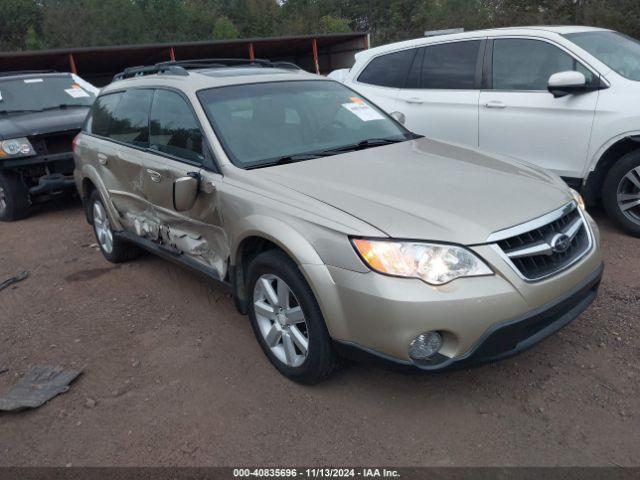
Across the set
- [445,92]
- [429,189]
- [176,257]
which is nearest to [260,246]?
[429,189]

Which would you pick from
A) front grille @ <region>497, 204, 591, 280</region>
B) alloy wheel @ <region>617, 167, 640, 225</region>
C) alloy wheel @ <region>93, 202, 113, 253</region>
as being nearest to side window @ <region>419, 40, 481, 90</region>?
alloy wheel @ <region>617, 167, 640, 225</region>

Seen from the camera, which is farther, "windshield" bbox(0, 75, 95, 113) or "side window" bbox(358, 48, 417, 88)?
"windshield" bbox(0, 75, 95, 113)

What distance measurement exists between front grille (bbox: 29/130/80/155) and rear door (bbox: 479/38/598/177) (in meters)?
5.07

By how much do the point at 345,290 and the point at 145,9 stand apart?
66.1 m

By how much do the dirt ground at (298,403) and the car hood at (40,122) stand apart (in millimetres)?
3588

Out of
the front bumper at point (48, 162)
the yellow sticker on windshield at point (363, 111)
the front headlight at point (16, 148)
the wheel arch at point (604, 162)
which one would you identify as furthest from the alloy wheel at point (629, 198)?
the front headlight at point (16, 148)

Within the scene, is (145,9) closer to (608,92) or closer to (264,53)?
(264,53)

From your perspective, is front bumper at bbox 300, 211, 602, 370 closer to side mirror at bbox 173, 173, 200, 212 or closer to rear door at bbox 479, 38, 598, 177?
side mirror at bbox 173, 173, 200, 212

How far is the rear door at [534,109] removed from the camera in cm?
471

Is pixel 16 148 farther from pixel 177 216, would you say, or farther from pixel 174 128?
pixel 177 216

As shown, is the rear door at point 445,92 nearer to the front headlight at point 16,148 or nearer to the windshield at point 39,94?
the front headlight at point 16,148

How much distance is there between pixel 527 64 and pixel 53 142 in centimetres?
563

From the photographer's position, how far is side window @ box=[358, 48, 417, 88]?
19.7 ft

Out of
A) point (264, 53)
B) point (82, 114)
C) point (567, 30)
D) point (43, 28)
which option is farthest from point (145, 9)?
point (567, 30)
